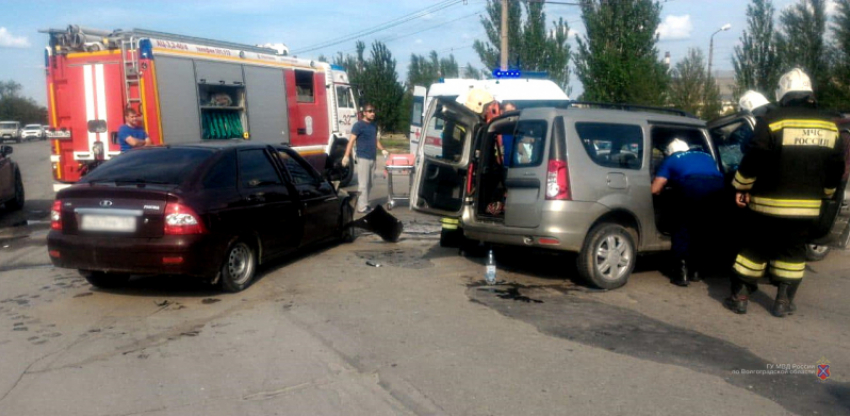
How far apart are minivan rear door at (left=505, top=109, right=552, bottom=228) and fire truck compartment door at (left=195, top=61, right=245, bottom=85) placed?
27.3ft

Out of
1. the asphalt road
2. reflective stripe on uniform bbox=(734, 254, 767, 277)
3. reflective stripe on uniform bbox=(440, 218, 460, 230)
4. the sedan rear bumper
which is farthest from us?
reflective stripe on uniform bbox=(440, 218, 460, 230)

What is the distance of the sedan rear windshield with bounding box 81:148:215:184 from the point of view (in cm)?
734

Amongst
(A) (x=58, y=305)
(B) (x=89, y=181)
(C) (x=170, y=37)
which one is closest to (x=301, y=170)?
(B) (x=89, y=181)

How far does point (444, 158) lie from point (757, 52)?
27379mm

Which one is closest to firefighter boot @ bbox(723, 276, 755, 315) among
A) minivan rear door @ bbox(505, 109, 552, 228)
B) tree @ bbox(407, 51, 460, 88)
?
minivan rear door @ bbox(505, 109, 552, 228)

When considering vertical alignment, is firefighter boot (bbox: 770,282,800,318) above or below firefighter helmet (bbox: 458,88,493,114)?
below

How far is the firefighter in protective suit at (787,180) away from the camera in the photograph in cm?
645

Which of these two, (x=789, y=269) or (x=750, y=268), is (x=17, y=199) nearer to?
(x=750, y=268)

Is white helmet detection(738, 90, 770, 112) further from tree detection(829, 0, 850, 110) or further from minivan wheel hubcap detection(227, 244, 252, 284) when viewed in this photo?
tree detection(829, 0, 850, 110)

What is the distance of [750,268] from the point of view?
6.80 meters

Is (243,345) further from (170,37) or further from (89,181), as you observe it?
(170,37)

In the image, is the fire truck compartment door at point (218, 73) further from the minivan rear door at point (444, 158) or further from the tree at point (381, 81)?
the tree at point (381, 81)

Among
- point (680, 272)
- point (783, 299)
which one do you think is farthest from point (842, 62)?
point (783, 299)

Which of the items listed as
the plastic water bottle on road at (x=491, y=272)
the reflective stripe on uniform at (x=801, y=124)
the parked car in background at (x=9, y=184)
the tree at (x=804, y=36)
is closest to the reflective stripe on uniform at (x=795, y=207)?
the reflective stripe on uniform at (x=801, y=124)
